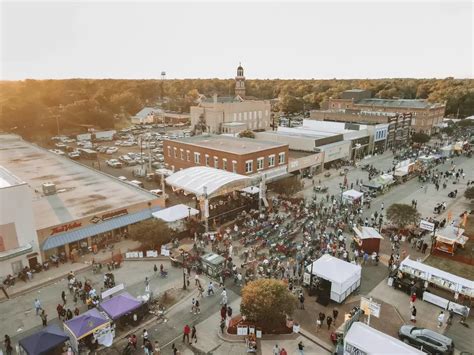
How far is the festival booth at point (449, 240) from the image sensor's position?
25.7 meters

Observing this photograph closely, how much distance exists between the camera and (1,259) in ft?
72.5

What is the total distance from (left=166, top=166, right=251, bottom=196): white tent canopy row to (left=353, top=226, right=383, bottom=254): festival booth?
38.6 feet

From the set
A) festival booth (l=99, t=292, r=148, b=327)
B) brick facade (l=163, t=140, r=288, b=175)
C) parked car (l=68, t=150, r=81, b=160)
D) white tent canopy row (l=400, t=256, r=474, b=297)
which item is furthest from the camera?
parked car (l=68, t=150, r=81, b=160)

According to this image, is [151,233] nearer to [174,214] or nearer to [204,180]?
[174,214]

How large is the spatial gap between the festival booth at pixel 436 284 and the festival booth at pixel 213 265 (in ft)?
Result: 36.4

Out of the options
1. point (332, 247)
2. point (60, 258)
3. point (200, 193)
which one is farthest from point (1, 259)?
point (332, 247)

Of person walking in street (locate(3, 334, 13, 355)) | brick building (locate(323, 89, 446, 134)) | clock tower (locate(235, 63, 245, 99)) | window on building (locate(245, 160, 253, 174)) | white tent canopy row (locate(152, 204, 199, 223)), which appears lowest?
person walking in street (locate(3, 334, 13, 355))

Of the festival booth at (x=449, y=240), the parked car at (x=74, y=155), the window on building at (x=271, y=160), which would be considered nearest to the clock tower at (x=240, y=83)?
the parked car at (x=74, y=155)

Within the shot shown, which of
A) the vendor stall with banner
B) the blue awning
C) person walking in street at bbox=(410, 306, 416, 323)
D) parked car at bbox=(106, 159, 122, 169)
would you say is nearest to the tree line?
parked car at bbox=(106, 159, 122, 169)

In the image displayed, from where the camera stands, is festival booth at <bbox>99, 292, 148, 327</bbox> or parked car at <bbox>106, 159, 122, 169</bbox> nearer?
festival booth at <bbox>99, 292, 148, 327</bbox>

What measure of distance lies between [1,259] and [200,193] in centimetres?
1497

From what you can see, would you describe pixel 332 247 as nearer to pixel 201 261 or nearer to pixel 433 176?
pixel 201 261

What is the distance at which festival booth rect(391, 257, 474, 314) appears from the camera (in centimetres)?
2027

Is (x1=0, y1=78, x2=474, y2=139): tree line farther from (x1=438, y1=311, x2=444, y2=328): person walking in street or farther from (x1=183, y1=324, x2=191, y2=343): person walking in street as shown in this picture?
(x1=438, y1=311, x2=444, y2=328): person walking in street
